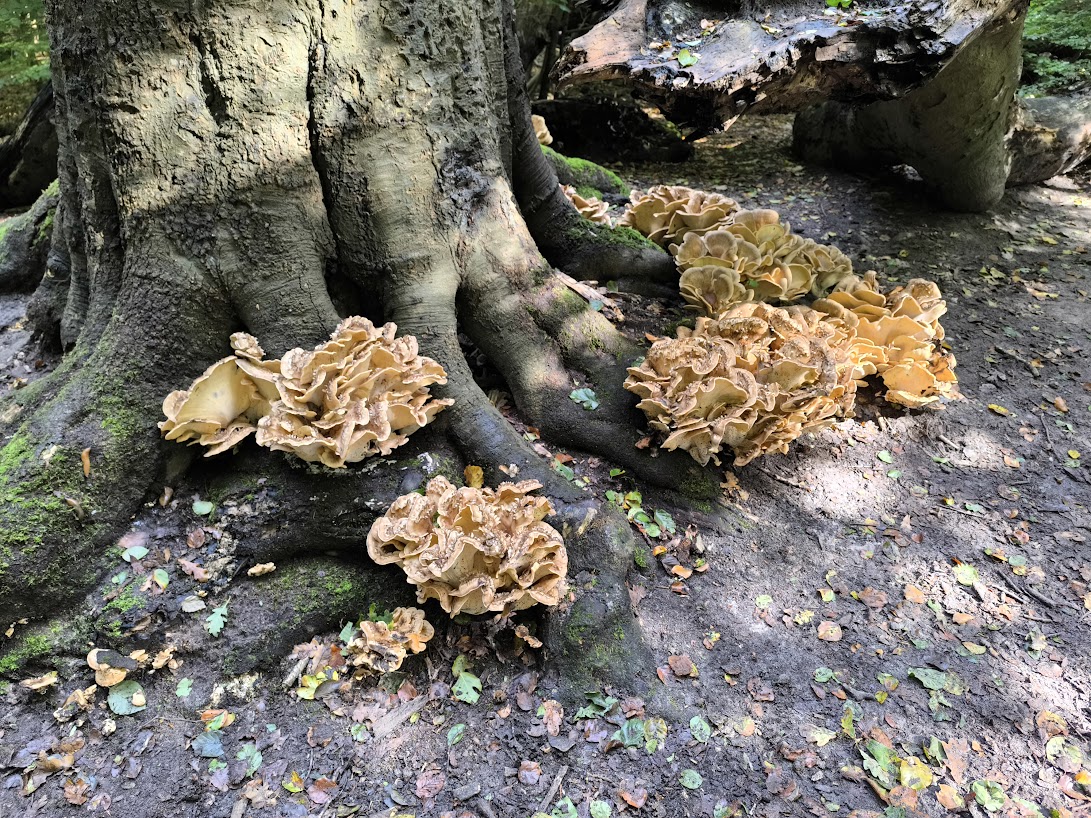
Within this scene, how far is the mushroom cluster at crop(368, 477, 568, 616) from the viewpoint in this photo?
3096 mm

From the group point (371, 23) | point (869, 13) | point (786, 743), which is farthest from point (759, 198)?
point (786, 743)

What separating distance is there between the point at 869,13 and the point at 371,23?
3495 mm

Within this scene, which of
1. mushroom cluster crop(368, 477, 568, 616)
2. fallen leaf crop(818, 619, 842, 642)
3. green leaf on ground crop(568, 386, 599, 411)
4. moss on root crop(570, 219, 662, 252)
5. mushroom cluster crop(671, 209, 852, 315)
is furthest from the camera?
moss on root crop(570, 219, 662, 252)

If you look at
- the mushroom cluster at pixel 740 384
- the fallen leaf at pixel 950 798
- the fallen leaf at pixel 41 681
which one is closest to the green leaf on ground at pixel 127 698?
the fallen leaf at pixel 41 681

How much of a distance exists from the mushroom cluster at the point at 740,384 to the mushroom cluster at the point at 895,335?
589 mm

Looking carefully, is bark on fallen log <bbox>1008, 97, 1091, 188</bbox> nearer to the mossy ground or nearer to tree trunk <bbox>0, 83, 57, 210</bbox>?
the mossy ground

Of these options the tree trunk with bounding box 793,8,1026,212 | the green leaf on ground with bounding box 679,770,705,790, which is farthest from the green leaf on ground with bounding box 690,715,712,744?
the tree trunk with bounding box 793,8,1026,212

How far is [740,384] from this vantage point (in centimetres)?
382

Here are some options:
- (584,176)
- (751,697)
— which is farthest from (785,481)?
(584,176)

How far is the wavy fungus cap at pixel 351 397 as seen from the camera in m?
3.28

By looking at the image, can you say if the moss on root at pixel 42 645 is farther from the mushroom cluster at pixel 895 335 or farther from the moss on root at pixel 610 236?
the mushroom cluster at pixel 895 335

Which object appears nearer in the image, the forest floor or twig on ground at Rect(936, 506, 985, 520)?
the forest floor

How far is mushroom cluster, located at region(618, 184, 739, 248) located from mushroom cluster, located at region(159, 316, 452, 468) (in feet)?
10.6

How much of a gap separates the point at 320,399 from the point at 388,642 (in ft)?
4.12
